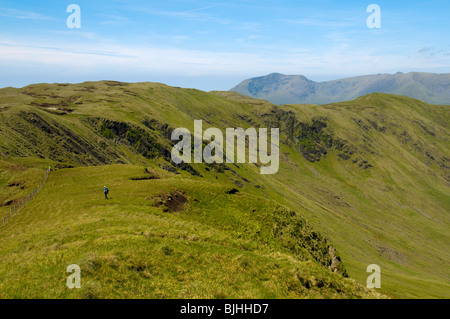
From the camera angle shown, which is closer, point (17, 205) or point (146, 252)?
point (146, 252)

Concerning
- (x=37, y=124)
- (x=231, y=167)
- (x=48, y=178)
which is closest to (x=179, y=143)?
(x=231, y=167)

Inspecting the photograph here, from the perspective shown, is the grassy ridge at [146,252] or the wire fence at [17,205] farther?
the wire fence at [17,205]

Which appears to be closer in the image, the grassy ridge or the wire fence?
the grassy ridge

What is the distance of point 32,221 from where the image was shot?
3891 cm

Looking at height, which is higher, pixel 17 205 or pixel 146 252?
pixel 146 252

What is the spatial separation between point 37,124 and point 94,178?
74.3 meters

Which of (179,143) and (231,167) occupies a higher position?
(179,143)

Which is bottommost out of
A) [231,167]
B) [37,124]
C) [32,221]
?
[231,167]

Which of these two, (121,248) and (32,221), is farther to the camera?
(32,221)

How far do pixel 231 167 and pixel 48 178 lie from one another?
149 m

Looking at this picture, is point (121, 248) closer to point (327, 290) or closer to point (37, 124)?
point (327, 290)

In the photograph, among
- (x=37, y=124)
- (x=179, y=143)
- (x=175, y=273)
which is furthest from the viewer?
(x=179, y=143)
